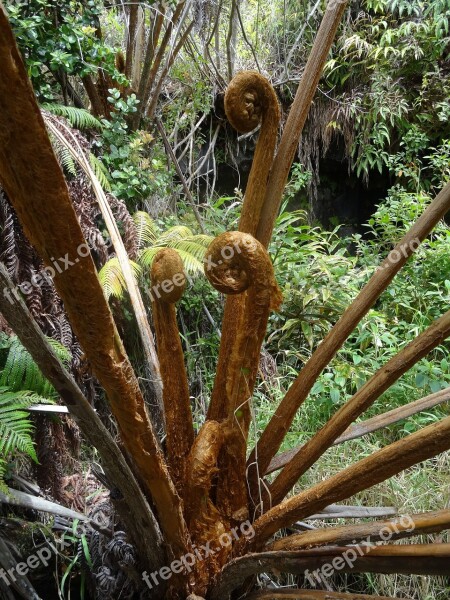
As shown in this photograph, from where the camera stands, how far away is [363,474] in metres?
0.73

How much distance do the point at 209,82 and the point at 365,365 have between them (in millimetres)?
2298

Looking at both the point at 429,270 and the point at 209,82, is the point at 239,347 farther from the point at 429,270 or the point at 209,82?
the point at 209,82

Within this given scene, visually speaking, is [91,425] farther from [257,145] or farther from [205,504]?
[257,145]

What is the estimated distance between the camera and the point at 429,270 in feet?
8.35

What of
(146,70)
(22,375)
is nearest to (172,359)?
(22,375)

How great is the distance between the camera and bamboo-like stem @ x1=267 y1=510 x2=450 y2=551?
642 mm

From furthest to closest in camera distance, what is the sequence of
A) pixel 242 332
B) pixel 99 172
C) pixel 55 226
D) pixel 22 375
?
pixel 99 172, pixel 22 375, pixel 242 332, pixel 55 226

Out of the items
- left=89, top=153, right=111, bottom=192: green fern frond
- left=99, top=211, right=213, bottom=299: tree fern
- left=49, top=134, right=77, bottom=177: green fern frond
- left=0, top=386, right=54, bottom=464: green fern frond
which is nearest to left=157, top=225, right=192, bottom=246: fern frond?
left=99, top=211, right=213, bottom=299: tree fern

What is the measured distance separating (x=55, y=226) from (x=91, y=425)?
32 cm

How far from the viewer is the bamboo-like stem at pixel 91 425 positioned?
0.63 meters

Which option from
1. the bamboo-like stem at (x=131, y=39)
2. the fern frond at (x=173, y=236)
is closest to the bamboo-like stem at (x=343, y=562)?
the fern frond at (x=173, y=236)

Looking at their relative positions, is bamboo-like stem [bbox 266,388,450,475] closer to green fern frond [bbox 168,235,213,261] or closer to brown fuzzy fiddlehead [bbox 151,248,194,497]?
brown fuzzy fiddlehead [bbox 151,248,194,497]

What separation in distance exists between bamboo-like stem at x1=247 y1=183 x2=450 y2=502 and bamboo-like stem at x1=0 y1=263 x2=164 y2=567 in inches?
8.9

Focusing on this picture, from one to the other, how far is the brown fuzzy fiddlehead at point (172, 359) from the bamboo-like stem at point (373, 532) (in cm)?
24
